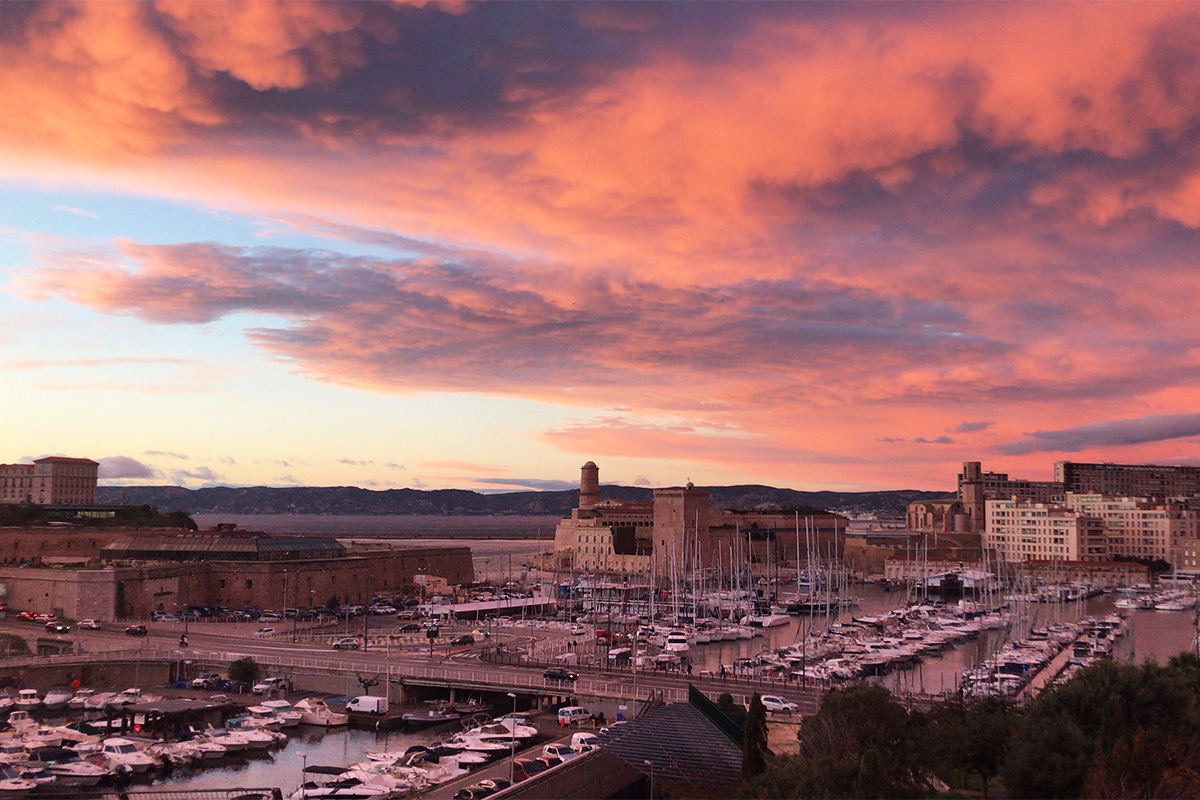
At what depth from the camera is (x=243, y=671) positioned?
34.5 meters

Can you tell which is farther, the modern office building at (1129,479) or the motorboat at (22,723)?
the modern office building at (1129,479)

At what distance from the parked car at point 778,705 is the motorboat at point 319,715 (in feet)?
41.5

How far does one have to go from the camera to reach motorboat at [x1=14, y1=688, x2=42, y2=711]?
32.0 metres

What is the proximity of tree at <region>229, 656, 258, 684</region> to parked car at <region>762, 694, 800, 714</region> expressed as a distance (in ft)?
57.4

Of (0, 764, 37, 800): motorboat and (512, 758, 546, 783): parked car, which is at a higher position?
(512, 758, 546, 783): parked car

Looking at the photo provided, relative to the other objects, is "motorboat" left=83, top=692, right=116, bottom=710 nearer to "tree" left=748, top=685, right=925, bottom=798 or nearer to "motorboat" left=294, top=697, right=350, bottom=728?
"motorboat" left=294, top=697, right=350, bottom=728

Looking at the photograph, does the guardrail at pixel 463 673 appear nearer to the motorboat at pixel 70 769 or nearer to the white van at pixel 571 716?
the white van at pixel 571 716

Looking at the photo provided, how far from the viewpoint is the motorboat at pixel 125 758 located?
2564cm

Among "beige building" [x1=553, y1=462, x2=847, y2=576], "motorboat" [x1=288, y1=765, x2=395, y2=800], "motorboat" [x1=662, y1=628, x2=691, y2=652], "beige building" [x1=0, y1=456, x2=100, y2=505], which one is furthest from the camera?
"beige building" [x1=0, y1=456, x2=100, y2=505]

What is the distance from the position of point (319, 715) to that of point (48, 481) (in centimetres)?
7161

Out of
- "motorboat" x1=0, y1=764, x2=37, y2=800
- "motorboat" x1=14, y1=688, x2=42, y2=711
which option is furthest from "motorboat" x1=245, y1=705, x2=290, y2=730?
"motorboat" x1=14, y1=688, x2=42, y2=711

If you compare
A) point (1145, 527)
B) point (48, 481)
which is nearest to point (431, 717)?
point (48, 481)

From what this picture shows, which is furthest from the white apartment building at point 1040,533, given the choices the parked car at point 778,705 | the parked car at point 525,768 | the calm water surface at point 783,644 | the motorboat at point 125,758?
the motorboat at point 125,758

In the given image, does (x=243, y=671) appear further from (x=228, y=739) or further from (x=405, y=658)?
(x=228, y=739)
